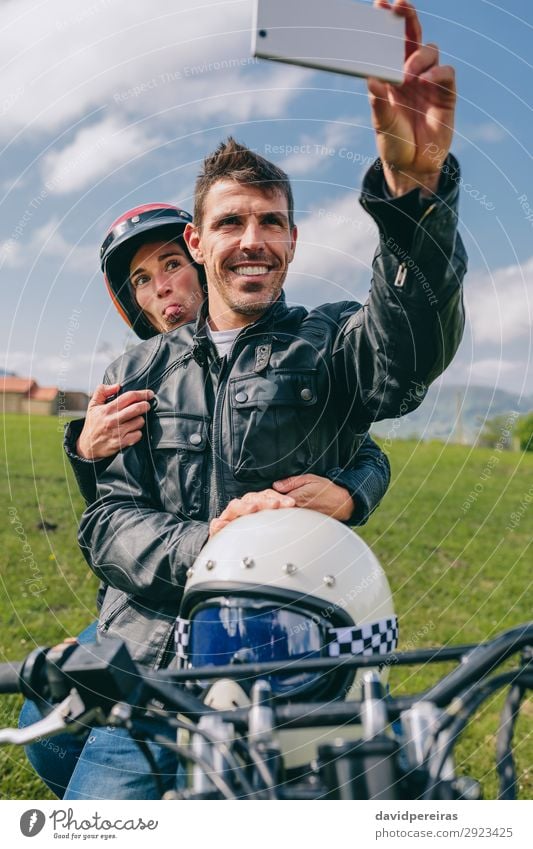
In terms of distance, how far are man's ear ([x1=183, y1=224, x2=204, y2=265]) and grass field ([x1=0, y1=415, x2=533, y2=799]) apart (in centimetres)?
84

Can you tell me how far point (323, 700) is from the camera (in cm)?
141

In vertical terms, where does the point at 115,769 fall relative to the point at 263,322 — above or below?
below

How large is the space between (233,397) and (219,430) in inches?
3.2

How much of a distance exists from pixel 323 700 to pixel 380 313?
0.76 m

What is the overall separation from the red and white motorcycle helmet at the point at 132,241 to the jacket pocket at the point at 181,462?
392mm

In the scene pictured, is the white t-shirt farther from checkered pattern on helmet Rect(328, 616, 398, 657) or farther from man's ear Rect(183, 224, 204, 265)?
checkered pattern on helmet Rect(328, 616, 398, 657)

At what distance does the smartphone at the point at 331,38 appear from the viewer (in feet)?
4.77

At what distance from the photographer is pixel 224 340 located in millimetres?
2014

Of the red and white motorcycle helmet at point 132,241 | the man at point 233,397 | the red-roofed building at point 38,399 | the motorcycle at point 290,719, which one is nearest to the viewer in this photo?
the motorcycle at point 290,719

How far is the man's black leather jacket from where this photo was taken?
6.16 ft

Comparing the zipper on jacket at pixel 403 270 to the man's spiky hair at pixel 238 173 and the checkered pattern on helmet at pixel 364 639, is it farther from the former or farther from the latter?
the checkered pattern on helmet at pixel 364 639

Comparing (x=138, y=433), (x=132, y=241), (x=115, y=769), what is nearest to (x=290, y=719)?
(x=115, y=769)

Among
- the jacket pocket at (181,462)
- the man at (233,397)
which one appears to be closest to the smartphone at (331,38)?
the man at (233,397)

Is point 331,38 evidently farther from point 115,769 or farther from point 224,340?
point 115,769
